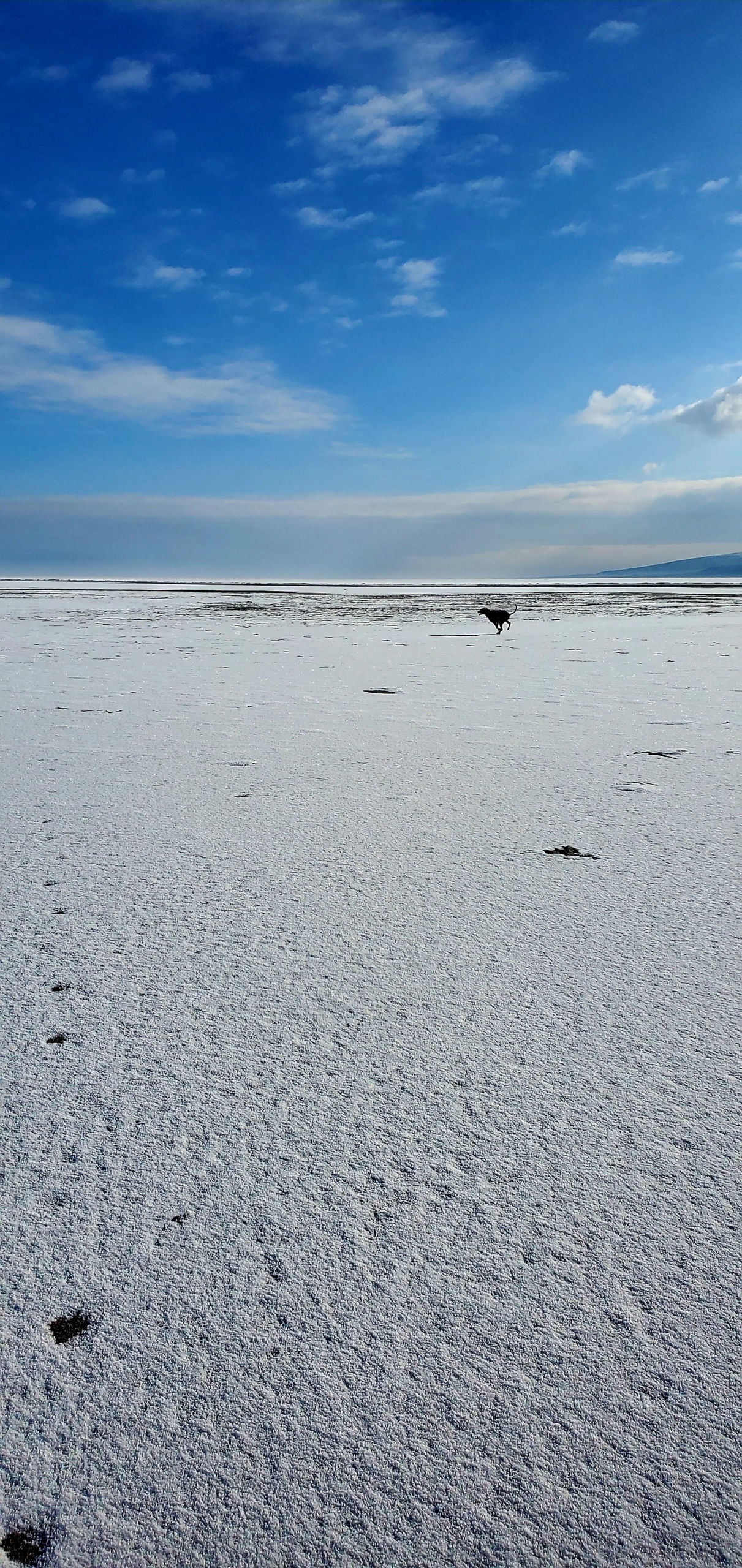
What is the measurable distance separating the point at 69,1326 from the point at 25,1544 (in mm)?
210

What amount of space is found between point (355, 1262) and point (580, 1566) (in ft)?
1.19

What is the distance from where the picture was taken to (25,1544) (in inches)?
28.8

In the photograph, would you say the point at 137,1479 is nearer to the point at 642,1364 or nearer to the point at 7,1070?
the point at 642,1364

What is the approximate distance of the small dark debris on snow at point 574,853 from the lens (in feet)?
7.89

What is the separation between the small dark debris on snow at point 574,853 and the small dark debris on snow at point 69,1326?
178cm

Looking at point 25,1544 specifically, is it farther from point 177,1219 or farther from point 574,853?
point 574,853

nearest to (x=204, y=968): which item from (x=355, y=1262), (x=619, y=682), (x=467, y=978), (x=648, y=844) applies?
(x=467, y=978)

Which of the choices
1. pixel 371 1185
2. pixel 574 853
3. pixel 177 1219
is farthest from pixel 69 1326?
pixel 574 853

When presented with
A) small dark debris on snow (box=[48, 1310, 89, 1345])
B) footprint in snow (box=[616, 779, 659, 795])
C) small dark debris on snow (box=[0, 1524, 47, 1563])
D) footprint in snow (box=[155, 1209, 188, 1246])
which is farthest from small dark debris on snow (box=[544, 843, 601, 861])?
small dark debris on snow (box=[0, 1524, 47, 1563])

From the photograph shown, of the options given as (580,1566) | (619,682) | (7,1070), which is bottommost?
(580,1566)

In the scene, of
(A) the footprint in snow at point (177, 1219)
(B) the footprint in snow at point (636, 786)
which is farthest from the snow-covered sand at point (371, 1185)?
(B) the footprint in snow at point (636, 786)

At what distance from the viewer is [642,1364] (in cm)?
88

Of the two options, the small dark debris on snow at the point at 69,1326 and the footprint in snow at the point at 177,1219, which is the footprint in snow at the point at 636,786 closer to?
the footprint in snow at the point at 177,1219

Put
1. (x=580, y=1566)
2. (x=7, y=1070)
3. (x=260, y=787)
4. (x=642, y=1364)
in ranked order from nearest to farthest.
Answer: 1. (x=580, y=1566)
2. (x=642, y=1364)
3. (x=7, y=1070)
4. (x=260, y=787)
